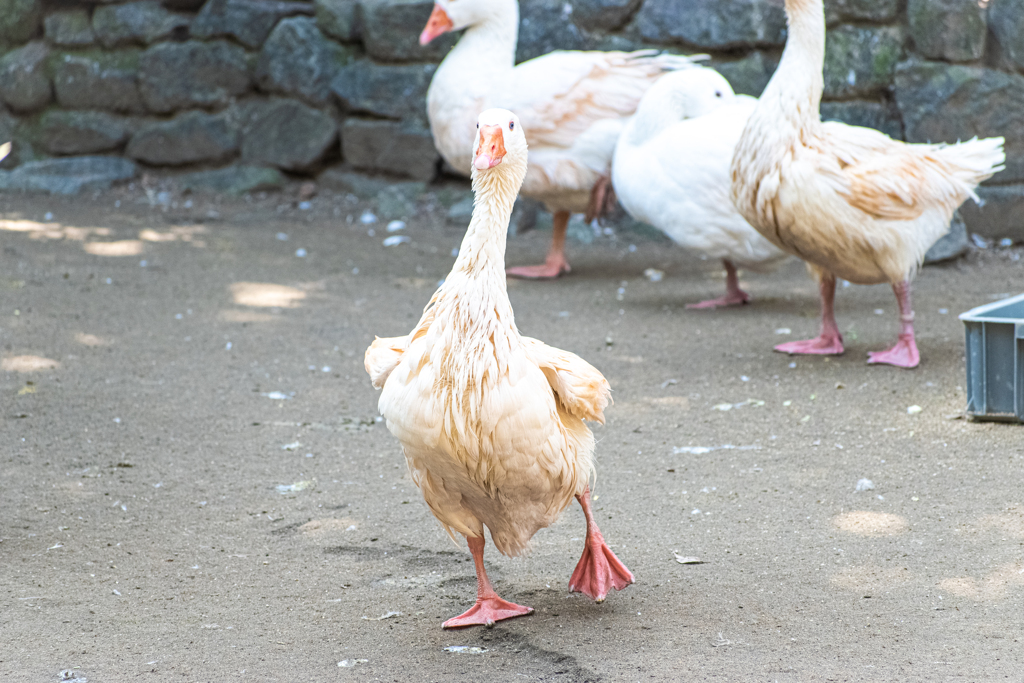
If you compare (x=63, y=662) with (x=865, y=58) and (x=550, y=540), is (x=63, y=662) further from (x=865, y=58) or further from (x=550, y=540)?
(x=865, y=58)

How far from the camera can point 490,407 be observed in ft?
7.95

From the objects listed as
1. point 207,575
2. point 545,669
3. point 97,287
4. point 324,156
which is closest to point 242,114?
point 324,156

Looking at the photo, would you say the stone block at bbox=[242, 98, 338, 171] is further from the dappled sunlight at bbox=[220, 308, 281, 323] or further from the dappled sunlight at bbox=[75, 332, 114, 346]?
the dappled sunlight at bbox=[75, 332, 114, 346]

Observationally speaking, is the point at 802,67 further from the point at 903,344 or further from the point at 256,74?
the point at 256,74

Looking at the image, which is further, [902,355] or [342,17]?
[342,17]

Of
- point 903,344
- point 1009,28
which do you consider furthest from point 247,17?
point 903,344

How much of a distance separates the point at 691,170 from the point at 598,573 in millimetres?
3295

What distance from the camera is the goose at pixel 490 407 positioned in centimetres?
244

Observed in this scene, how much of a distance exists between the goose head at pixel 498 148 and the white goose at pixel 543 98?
384 centimetres

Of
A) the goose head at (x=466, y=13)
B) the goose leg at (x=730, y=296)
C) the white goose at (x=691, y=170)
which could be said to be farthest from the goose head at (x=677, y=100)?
the goose head at (x=466, y=13)

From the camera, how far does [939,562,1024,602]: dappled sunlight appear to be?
2.68 meters

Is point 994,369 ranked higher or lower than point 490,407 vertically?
lower

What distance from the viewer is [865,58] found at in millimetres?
7203

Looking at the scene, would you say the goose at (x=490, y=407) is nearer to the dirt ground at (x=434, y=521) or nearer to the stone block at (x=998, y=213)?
the dirt ground at (x=434, y=521)
